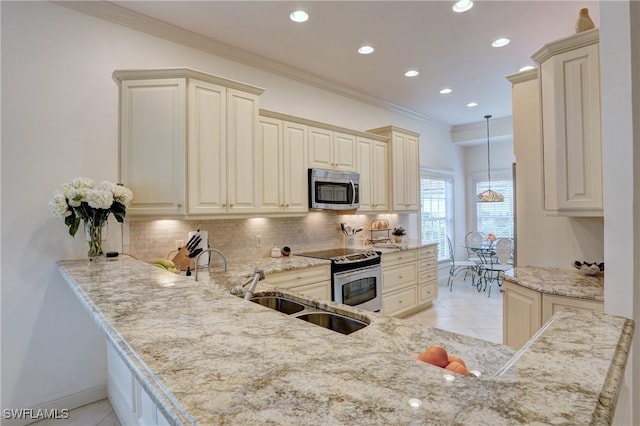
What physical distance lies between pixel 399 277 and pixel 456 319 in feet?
3.20

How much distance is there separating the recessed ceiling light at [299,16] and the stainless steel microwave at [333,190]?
58.3 inches

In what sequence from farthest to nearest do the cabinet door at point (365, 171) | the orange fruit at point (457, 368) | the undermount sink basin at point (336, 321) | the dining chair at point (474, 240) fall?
the dining chair at point (474, 240) → the cabinet door at point (365, 171) → the undermount sink basin at point (336, 321) → the orange fruit at point (457, 368)

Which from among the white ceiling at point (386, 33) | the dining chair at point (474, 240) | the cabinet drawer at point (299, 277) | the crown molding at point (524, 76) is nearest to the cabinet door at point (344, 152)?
the white ceiling at point (386, 33)

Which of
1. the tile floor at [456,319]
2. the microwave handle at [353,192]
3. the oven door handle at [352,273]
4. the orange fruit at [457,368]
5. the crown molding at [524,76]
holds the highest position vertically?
the crown molding at [524,76]

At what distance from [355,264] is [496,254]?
3.54 meters

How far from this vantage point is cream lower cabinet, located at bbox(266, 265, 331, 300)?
3.06 meters

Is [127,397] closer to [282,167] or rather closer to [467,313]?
[282,167]

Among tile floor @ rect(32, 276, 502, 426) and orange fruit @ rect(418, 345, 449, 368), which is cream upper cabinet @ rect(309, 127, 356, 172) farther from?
orange fruit @ rect(418, 345, 449, 368)

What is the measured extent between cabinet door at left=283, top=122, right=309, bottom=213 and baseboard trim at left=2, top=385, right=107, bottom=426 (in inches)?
87.1

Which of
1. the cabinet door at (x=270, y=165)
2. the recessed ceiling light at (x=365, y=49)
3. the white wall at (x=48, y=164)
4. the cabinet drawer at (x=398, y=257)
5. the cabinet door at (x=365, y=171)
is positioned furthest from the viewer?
the cabinet door at (x=365, y=171)

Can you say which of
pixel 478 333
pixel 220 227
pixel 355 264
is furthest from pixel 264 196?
pixel 478 333

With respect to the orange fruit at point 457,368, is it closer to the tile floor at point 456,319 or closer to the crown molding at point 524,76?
the tile floor at point 456,319

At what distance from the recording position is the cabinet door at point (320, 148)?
12.6 ft

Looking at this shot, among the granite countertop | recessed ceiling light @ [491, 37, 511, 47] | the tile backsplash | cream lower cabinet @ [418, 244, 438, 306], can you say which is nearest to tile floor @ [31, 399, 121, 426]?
the tile backsplash
